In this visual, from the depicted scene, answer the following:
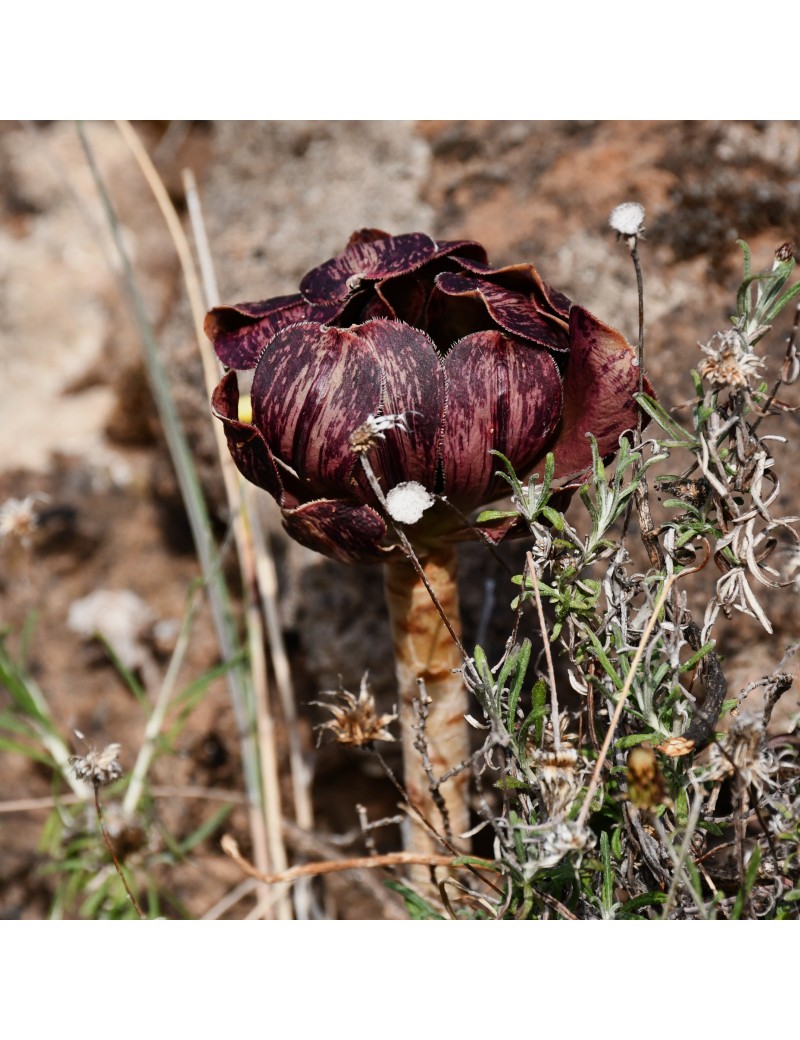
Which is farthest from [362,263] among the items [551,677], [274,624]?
[274,624]

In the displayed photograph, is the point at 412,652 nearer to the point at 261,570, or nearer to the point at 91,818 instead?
the point at 261,570

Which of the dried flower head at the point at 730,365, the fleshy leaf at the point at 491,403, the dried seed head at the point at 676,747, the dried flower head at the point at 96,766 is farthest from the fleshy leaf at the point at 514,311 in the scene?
the dried flower head at the point at 96,766

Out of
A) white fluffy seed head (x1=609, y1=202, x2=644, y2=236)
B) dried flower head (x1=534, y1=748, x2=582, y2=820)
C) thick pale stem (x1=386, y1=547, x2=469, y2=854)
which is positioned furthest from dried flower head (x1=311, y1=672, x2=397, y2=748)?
white fluffy seed head (x1=609, y1=202, x2=644, y2=236)

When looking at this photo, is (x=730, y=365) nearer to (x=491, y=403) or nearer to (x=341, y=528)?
(x=491, y=403)

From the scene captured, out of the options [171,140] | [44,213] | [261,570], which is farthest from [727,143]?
[44,213]

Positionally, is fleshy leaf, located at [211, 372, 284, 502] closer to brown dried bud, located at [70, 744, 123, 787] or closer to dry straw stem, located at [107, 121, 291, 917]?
brown dried bud, located at [70, 744, 123, 787]
